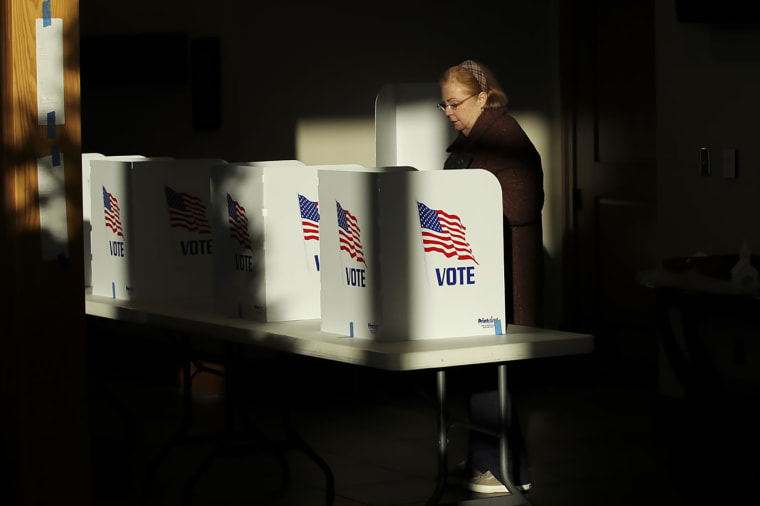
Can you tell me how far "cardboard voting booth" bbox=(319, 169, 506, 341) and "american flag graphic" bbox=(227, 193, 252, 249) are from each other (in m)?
0.44

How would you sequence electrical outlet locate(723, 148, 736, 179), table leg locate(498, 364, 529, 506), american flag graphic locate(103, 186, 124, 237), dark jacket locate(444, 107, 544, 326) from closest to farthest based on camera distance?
1. table leg locate(498, 364, 529, 506)
2. dark jacket locate(444, 107, 544, 326)
3. american flag graphic locate(103, 186, 124, 237)
4. electrical outlet locate(723, 148, 736, 179)

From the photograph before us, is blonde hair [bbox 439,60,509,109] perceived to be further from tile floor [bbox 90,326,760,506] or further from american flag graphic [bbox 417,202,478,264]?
american flag graphic [bbox 417,202,478,264]

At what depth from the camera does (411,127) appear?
19.3ft

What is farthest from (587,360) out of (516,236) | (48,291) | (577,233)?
(48,291)

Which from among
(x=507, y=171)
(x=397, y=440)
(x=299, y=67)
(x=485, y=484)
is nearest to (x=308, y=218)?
(x=507, y=171)

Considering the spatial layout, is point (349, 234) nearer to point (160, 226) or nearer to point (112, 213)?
point (160, 226)

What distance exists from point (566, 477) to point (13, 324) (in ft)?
8.10

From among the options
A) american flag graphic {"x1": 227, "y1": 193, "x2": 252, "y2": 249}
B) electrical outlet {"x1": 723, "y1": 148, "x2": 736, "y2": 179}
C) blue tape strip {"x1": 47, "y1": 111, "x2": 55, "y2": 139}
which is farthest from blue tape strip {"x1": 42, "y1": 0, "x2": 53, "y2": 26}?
electrical outlet {"x1": 723, "y1": 148, "x2": 736, "y2": 179}

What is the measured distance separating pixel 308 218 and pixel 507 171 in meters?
0.81

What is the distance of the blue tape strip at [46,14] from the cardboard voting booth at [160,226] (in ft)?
4.36

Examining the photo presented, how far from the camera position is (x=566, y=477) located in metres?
4.93

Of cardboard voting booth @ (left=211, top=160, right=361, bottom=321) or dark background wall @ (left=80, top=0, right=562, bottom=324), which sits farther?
dark background wall @ (left=80, top=0, right=562, bottom=324)

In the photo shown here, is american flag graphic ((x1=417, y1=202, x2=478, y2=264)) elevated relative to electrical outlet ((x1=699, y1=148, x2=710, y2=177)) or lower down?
lower down

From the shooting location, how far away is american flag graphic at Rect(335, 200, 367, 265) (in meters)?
3.50
